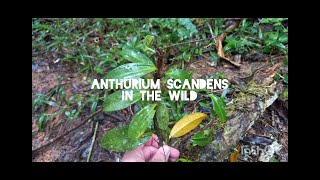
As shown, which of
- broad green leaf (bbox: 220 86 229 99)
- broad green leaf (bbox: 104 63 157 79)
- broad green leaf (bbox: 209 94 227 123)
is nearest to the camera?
broad green leaf (bbox: 104 63 157 79)

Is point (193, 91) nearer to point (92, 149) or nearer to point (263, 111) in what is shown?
point (263, 111)

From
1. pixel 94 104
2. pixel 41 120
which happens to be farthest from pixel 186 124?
pixel 41 120

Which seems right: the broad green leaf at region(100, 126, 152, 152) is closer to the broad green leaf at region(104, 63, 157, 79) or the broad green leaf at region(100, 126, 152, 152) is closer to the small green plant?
the small green plant

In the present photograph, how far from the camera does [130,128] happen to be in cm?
128

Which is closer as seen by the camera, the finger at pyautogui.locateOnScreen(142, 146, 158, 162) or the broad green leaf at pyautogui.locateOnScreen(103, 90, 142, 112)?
the broad green leaf at pyautogui.locateOnScreen(103, 90, 142, 112)

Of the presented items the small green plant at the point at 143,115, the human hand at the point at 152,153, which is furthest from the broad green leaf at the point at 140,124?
the human hand at the point at 152,153

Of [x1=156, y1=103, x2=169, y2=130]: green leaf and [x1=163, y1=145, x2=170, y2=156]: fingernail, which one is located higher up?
[x1=156, y1=103, x2=169, y2=130]: green leaf

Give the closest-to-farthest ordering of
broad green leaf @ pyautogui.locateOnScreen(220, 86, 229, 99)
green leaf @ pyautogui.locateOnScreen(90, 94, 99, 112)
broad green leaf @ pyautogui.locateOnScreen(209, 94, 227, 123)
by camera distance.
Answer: broad green leaf @ pyautogui.locateOnScreen(209, 94, 227, 123) < broad green leaf @ pyautogui.locateOnScreen(220, 86, 229, 99) < green leaf @ pyautogui.locateOnScreen(90, 94, 99, 112)

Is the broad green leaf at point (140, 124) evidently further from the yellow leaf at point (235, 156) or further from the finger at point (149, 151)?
the yellow leaf at point (235, 156)

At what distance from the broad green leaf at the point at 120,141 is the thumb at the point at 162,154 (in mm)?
102

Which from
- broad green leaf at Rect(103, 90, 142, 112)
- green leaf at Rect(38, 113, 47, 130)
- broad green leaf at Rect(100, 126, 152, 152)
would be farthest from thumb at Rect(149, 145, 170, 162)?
green leaf at Rect(38, 113, 47, 130)

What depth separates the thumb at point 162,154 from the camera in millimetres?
1392

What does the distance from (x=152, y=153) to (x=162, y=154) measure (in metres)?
0.05

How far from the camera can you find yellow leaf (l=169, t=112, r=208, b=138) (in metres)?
1.37
